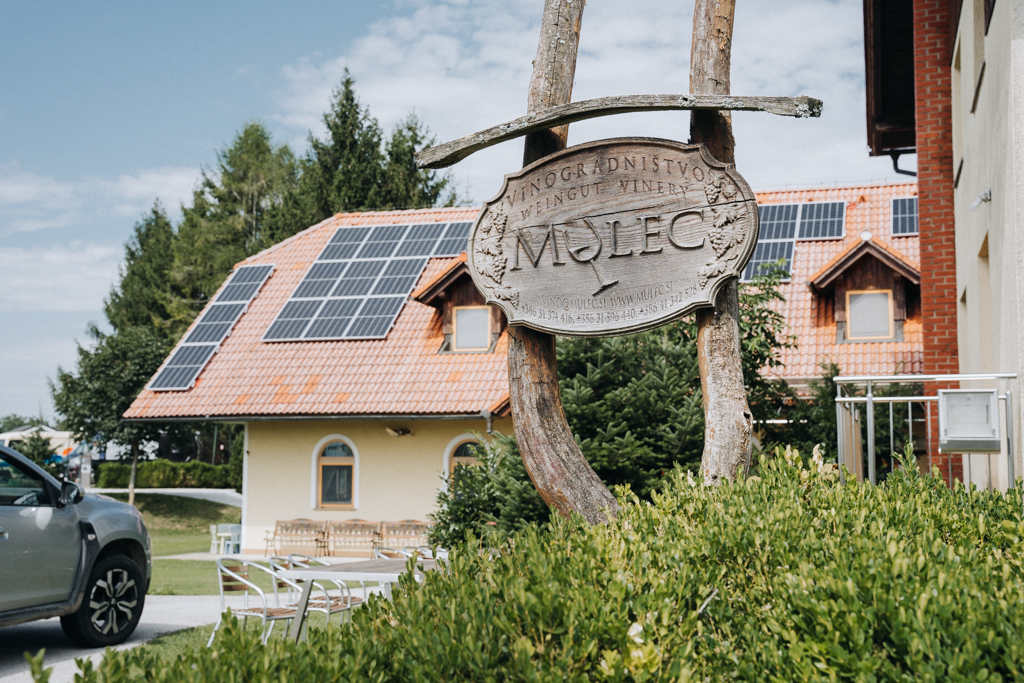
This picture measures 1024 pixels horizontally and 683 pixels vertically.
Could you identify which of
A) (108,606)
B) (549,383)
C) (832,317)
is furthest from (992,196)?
(832,317)

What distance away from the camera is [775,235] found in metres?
19.1

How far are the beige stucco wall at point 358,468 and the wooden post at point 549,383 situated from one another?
38.8ft

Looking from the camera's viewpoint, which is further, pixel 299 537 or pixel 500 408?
pixel 299 537

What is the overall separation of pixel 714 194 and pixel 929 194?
7.46m

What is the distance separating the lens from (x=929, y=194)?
11.2m

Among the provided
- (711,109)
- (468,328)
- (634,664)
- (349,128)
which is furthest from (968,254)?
(349,128)

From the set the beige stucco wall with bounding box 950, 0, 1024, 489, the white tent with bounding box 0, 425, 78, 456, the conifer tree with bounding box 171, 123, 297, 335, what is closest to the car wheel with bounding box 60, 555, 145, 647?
the white tent with bounding box 0, 425, 78, 456

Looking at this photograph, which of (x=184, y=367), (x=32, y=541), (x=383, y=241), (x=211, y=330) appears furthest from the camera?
(x=383, y=241)

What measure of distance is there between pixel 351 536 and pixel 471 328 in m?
4.76

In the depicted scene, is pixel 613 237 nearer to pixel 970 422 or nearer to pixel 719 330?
pixel 719 330

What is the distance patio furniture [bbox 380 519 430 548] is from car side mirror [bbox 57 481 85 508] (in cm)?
934

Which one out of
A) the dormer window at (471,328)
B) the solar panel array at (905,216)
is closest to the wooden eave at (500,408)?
the dormer window at (471,328)

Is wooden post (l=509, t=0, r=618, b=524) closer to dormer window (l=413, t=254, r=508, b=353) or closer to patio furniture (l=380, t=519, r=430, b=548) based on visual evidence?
patio furniture (l=380, t=519, r=430, b=548)

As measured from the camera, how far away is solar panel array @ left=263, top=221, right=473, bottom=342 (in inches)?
762
